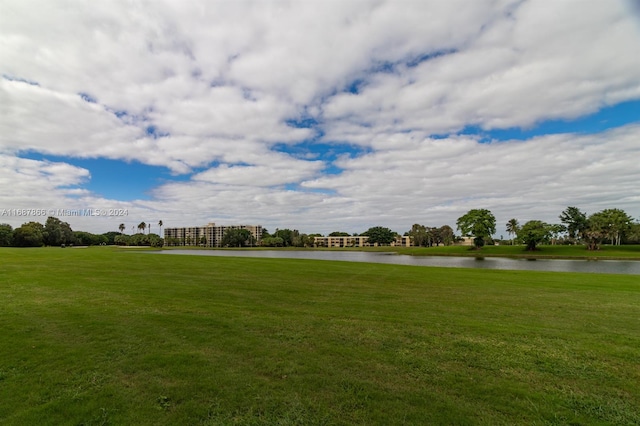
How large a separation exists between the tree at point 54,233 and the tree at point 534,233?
147 metres

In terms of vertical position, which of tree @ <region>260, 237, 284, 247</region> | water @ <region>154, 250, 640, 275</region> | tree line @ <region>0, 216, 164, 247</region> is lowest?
water @ <region>154, 250, 640, 275</region>

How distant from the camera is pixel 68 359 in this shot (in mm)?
6355

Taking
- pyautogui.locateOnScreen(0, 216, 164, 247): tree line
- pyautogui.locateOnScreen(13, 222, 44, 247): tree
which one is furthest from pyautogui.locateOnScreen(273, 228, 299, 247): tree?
pyautogui.locateOnScreen(13, 222, 44, 247): tree

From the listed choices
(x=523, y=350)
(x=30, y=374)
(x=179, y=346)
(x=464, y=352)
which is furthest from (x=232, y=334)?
(x=523, y=350)

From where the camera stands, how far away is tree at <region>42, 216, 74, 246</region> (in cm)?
10580

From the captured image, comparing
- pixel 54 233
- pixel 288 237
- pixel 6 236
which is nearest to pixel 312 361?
pixel 6 236

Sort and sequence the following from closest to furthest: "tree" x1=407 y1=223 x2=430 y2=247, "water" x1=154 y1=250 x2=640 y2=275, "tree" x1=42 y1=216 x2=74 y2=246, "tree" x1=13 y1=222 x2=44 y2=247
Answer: "water" x1=154 y1=250 x2=640 y2=275
"tree" x1=13 y1=222 x2=44 y2=247
"tree" x1=42 y1=216 x2=74 y2=246
"tree" x1=407 y1=223 x2=430 y2=247

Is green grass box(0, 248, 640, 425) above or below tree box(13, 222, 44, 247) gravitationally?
below

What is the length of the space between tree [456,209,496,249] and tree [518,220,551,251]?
7.41 meters

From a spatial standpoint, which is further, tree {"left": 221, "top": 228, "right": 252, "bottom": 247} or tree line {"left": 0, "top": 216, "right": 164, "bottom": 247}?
tree {"left": 221, "top": 228, "right": 252, "bottom": 247}

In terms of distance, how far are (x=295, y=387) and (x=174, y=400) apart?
6.30 feet

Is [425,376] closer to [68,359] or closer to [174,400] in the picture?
[174,400]

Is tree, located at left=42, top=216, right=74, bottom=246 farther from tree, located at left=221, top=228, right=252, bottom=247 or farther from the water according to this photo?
the water

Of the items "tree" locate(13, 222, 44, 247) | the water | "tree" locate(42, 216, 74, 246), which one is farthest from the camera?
"tree" locate(42, 216, 74, 246)
